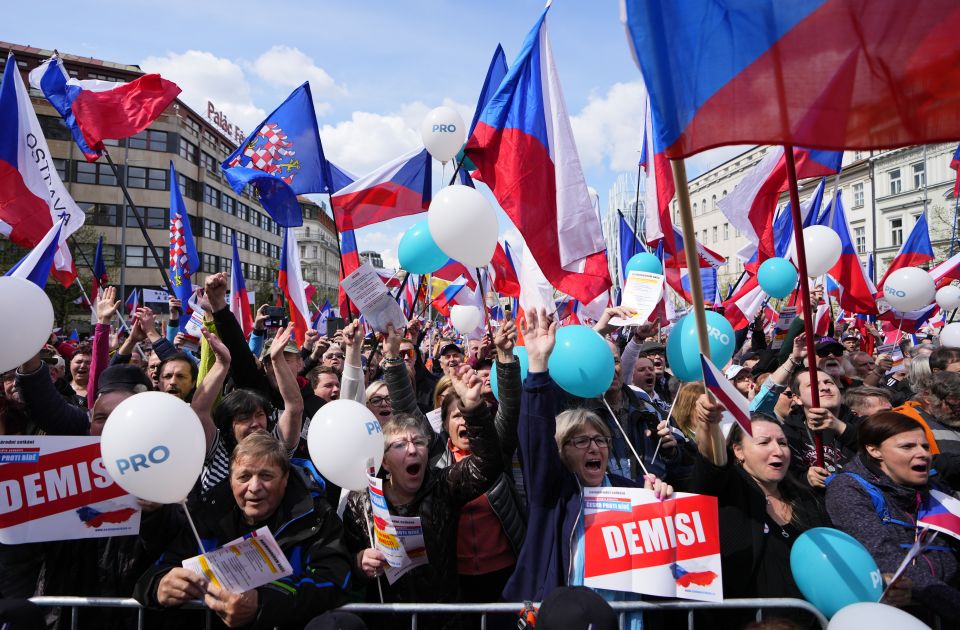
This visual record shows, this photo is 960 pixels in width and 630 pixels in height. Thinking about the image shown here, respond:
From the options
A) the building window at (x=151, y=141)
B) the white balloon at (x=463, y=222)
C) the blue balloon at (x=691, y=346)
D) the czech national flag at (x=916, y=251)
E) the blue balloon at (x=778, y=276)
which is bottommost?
the blue balloon at (x=691, y=346)

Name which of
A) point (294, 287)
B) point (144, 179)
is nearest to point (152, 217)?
point (144, 179)

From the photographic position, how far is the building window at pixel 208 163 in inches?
1972

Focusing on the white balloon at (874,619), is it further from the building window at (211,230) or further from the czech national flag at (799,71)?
the building window at (211,230)

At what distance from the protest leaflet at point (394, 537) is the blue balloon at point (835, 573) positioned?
1.70 m

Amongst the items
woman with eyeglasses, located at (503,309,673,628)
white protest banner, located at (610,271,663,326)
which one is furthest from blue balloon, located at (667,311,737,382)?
woman with eyeglasses, located at (503,309,673,628)

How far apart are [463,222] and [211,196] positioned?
54276mm

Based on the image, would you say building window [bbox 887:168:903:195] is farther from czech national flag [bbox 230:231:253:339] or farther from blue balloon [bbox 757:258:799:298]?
czech national flag [bbox 230:231:253:339]

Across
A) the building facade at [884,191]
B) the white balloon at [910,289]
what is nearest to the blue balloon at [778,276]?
the white balloon at [910,289]

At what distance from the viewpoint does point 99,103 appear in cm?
668

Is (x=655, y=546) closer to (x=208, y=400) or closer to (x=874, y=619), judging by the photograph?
(x=874, y=619)

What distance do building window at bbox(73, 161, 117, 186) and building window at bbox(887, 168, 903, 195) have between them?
189ft

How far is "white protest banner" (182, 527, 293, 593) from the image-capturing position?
2354mm

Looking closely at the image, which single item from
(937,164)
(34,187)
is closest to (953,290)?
(34,187)

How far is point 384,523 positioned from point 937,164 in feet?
157
